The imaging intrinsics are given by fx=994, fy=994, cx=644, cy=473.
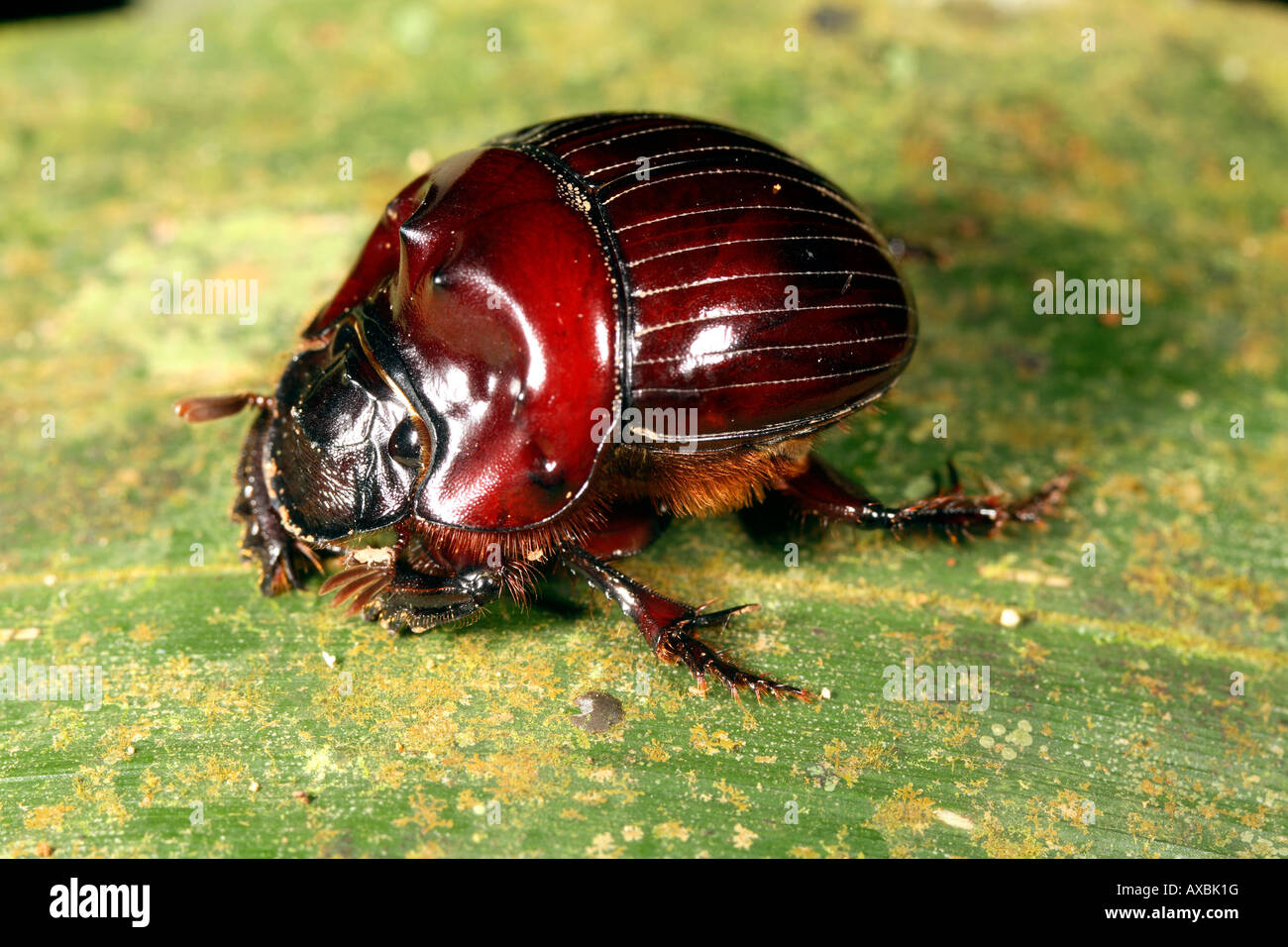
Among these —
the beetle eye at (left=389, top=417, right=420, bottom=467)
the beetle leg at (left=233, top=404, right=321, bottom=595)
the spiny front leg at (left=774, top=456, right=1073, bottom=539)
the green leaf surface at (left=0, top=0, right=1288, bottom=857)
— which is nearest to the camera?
the green leaf surface at (left=0, top=0, right=1288, bottom=857)

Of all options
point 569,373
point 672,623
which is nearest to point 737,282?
point 569,373

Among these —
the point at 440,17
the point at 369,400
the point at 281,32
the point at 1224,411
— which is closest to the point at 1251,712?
the point at 1224,411

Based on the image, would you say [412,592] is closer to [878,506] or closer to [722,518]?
[722,518]

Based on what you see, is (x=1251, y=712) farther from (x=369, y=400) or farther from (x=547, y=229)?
(x=369, y=400)

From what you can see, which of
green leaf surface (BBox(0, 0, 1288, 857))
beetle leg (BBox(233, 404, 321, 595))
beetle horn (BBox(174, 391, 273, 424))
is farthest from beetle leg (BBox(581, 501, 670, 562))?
beetle horn (BBox(174, 391, 273, 424))

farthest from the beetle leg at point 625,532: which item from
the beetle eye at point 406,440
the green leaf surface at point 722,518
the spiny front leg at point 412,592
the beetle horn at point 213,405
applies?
the beetle horn at point 213,405

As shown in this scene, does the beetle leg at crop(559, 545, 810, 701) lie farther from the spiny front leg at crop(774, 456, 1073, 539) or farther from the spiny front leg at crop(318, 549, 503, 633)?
the spiny front leg at crop(774, 456, 1073, 539)

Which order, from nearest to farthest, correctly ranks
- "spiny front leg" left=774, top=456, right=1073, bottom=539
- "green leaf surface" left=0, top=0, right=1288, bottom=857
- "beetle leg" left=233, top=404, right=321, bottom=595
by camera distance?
"green leaf surface" left=0, top=0, right=1288, bottom=857
"beetle leg" left=233, top=404, right=321, bottom=595
"spiny front leg" left=774, top=456, right=1073, bottom=539
